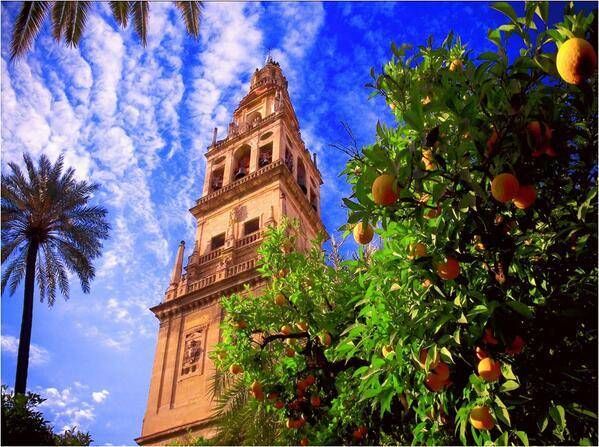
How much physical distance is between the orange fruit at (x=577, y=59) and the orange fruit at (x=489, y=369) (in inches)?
69.5

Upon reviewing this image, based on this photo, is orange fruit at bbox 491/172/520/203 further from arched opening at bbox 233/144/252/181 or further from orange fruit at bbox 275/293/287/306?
arched opening at bbox 233/144/252/181

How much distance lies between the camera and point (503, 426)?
11.9 feet

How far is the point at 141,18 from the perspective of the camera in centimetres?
1122

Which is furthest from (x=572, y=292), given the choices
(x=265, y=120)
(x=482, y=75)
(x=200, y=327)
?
(x=265, y=120)

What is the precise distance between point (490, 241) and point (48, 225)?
16.4 m

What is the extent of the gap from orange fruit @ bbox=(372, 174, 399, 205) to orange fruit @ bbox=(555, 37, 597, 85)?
106cm

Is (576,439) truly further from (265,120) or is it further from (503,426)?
(265,120)

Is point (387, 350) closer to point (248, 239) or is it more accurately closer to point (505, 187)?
point (505, 187)

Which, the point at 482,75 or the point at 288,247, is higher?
the point at 288,247

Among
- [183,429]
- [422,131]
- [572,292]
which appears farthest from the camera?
[183,429]

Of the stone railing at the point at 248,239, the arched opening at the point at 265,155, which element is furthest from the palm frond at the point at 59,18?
the arched opening at the point at 265,155

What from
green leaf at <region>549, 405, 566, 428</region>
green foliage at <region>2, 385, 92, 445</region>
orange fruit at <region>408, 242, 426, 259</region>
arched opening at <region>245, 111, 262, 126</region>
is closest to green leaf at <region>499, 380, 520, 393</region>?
green leaf at <region>549, 405, 566, 428</region>

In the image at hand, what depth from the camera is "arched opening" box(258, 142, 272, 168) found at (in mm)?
26094

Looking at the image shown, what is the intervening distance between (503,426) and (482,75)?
2491 millimetres
